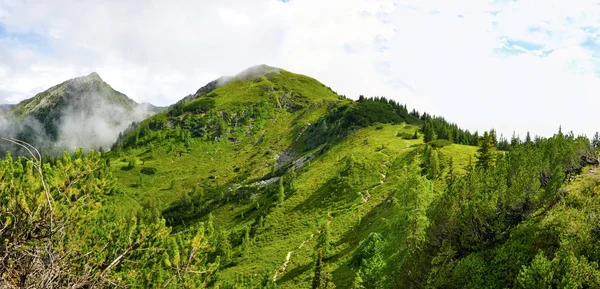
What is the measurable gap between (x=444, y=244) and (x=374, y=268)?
18189mm

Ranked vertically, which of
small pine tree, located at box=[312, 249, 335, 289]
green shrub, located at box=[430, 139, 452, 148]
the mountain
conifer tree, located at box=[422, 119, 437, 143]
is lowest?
small pine tree, located at box=[312, 249, 335, 289]

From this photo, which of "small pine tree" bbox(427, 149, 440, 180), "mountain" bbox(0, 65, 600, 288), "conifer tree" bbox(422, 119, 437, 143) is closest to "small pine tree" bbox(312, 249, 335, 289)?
"mountain" bbox(0, 65, 600, 288)

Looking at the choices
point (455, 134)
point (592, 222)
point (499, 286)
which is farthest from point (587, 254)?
point (455, 134)

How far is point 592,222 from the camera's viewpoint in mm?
22250

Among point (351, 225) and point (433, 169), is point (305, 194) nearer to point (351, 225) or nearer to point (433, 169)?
point (351, 225)

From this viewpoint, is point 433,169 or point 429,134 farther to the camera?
point 429,134

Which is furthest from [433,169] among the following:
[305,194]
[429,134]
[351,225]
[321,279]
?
[429,134]

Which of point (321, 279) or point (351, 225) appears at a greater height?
point (351, 225)

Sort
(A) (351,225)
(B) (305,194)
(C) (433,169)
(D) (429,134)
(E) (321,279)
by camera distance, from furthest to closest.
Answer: (D) (429,134) → (B) (305,194) → (A) (351,225) → (C) (433,169) → (E) (321,279)

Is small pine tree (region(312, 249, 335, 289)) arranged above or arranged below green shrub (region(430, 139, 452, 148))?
below

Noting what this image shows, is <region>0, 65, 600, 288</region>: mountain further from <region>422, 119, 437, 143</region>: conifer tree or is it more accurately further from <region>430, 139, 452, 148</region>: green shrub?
<region>422, 119, 437, 143</region>: conifer tree

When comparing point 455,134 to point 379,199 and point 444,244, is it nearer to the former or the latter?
point 379,199

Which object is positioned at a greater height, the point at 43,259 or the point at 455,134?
the point at 455,134

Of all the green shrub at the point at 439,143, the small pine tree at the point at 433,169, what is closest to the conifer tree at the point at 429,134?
the green shrub at the point at 439,143
